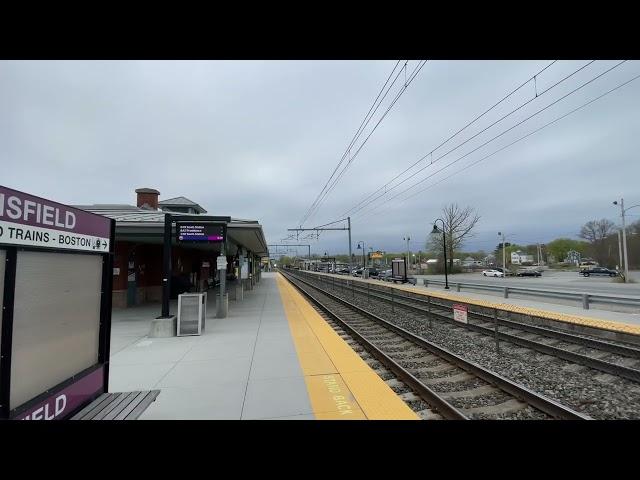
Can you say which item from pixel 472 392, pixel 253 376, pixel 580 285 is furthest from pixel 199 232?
pixel 580 285

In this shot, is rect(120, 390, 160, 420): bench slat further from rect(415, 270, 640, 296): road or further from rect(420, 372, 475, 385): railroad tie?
rect(415, 270, 640, 296): road

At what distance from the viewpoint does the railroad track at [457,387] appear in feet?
16.1

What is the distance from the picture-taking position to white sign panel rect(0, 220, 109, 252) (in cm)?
253

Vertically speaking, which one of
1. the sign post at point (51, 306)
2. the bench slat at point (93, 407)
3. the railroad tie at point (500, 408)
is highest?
the sign post at point (51, 306)

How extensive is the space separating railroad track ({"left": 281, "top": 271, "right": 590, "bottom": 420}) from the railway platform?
2.23ft

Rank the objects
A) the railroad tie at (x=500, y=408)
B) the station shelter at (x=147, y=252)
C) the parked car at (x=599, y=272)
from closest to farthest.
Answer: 1. the railroad tie at (x=500, y=408)
2. the station shelter at (x=147, y=252)
3. the parked car at (x=599, y=272)

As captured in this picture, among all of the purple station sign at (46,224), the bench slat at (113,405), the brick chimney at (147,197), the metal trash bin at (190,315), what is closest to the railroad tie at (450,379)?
the bench slat at (113,405)

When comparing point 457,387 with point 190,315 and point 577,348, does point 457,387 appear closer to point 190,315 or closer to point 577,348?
point 577,348

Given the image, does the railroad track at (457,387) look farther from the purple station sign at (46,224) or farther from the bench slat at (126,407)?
the purple station sign at (46,224)

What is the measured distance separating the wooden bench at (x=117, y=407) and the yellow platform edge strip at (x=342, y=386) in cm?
200

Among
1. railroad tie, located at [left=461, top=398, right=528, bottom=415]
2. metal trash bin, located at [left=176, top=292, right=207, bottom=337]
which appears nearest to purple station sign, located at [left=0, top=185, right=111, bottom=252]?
railroad tie, located at [left=461, top=398, right=528, bottom=415]
